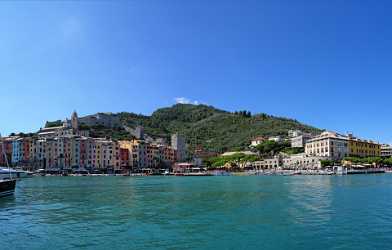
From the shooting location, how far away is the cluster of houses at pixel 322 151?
148625 millimetres

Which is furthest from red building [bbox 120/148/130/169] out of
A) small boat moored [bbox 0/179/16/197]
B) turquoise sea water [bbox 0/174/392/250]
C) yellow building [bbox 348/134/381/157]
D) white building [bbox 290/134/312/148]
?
turquoise sea water [bbox 0/174/392/250]

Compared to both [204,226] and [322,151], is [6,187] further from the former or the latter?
[322,151]

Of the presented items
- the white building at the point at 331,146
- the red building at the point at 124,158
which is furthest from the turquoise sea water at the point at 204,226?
the red building at the point at 124,158

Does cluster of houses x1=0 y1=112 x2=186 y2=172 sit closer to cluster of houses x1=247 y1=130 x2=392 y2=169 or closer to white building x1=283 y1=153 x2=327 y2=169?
cluster of houses x1=247 y1=130 x2=392 y2=169

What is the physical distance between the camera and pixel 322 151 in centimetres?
15200

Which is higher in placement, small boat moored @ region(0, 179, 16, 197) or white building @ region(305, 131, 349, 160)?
white building @ region(305, 131, 349, 160)

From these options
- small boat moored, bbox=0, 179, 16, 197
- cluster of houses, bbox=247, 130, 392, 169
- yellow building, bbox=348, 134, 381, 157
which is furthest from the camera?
yellow building, bbox=348, 134, 381, 157

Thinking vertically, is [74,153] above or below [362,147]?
below

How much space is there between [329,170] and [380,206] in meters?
99.9

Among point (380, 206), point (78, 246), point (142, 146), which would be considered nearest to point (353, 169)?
point (142, 146)

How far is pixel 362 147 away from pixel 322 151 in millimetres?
22691

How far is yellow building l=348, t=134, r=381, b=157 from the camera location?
157000mm

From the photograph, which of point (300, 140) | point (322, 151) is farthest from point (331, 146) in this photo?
point (300, 140)

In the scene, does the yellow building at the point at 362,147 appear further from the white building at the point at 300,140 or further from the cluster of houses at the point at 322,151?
the white building at the point at 300,140
